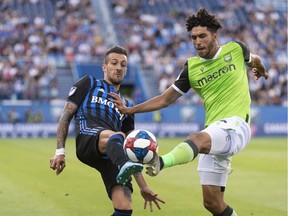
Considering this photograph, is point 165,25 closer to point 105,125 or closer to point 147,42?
point 147,42

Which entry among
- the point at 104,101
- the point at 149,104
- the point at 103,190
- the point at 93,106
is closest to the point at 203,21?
the point at 149,104

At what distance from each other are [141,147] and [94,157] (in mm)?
1290

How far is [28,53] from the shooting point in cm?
3325

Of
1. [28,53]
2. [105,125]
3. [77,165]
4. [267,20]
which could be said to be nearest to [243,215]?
[105,125]

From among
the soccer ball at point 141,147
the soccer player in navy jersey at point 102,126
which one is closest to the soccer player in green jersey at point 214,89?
the soccer player in navy jersey at point 102,126

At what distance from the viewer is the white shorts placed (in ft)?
21.4

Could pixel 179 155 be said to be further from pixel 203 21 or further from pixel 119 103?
pixel 203 21

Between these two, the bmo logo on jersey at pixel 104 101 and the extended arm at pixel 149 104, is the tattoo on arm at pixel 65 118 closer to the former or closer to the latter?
the bmo logo on jersey at pixel 104 101

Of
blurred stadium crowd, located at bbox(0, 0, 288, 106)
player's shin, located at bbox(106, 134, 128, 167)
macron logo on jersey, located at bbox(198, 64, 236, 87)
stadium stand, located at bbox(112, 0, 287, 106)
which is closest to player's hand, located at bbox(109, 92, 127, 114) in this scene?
player's shin, located at bbox(106, 134, 128, 167)

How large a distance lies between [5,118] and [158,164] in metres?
25.7

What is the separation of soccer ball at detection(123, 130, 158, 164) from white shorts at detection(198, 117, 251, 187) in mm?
784

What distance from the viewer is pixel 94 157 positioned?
23.1 feet

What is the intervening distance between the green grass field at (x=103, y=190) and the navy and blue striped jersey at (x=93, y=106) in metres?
2.66

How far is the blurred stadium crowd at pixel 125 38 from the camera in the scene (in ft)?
106
